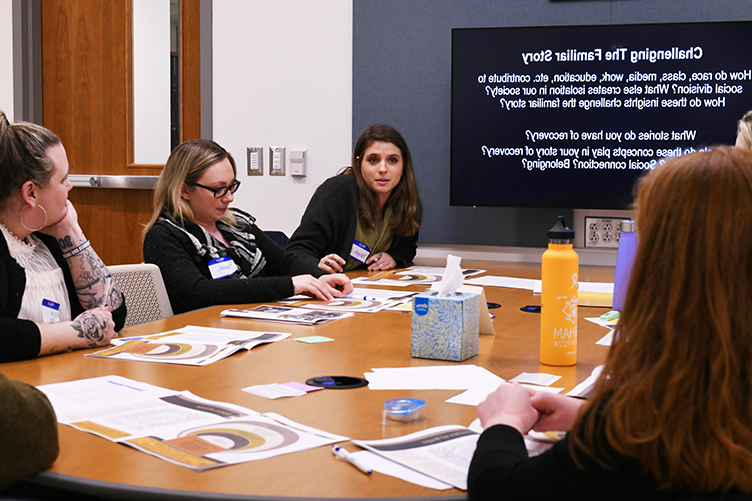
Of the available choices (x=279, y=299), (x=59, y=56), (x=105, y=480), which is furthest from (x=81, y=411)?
(x=59, y=56)

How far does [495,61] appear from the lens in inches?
137

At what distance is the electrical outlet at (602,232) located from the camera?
11.6 ft

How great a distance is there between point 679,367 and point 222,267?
1849 mm

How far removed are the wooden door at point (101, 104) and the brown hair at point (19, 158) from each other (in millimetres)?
2572

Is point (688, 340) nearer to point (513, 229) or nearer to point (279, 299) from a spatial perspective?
point (279, 299)

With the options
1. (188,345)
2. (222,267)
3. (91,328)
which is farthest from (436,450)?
(222,267)

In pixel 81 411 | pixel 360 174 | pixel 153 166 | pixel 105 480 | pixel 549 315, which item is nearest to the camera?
pixel 105 480

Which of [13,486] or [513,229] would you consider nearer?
[13,486]

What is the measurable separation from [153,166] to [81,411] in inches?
129

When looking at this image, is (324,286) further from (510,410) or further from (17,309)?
(510,410)

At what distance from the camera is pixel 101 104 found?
4.24 metres

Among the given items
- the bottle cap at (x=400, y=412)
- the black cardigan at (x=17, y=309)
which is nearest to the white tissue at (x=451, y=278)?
the bottle cap at (x=400, y=412)

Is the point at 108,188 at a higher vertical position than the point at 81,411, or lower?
higher

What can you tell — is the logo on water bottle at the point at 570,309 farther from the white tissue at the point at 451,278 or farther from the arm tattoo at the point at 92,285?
the arm tattoo at the point at 92,285
